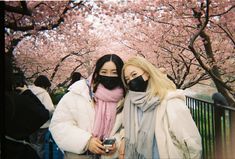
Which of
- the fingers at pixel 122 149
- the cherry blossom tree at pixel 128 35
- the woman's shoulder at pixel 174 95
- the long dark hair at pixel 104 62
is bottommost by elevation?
the fingers at pixel 122 149

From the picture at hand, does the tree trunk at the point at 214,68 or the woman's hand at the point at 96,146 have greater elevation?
the tree trunk at the point at 214,68

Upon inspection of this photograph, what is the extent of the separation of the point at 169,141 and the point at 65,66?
0.78 metres

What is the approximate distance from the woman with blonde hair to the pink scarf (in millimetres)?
62

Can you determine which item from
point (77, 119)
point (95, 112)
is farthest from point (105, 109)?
point (77, 119)

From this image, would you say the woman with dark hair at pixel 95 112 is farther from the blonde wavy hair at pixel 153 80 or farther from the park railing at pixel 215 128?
the park railing at pixel 215 128

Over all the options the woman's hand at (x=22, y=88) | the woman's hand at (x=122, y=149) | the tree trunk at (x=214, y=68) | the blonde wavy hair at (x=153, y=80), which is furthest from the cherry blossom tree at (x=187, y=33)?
the woman's hand at (x=22, y=88)

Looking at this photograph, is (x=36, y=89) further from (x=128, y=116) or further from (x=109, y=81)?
(x=128, y=116)

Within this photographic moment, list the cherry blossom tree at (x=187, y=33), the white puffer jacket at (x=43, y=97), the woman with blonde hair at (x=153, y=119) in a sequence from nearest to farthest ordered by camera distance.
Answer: the woman with blonde hair at (x=153, y=119)
the white puffer jacket at (x=43, y=97)
the cherry blossom tree at (x=187, y=33)

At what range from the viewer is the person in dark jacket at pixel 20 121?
1.62 m

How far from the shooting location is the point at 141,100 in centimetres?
154

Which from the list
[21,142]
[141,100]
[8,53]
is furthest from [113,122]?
[8,53]

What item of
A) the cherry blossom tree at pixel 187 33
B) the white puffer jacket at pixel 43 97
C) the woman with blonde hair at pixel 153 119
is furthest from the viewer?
the cherry blossom tree at pixel 187 33

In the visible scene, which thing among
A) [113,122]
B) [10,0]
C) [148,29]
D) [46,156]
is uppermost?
[10,0]

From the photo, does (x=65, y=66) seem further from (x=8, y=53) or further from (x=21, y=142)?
(x=21, y=142)
